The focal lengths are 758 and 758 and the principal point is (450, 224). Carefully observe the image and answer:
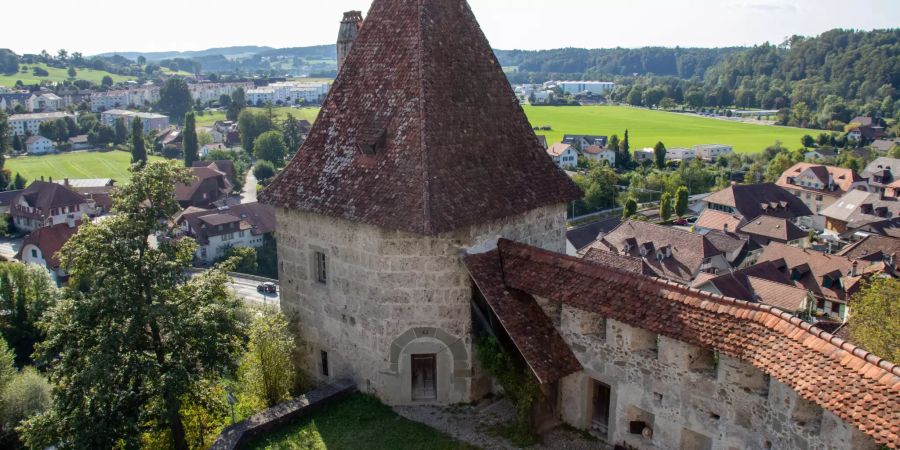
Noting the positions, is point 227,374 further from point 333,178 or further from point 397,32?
point 397,32

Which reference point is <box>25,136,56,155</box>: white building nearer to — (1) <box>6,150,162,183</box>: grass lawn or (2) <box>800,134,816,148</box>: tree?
(1) <box>6,150,162,183</box>: grass lawn

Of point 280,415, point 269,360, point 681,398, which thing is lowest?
point 280,415

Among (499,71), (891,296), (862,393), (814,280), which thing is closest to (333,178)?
(499,71)

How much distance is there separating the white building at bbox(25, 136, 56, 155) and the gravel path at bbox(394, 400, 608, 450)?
155m

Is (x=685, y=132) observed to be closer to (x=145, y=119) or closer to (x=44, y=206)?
(x=145, y=119)

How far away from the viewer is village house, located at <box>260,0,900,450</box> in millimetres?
13352

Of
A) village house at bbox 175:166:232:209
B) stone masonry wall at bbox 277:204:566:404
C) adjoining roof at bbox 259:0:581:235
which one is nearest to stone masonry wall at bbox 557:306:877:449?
stone masonry wall at bbox 277:204:566:404

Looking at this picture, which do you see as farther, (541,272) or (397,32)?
(397,32)

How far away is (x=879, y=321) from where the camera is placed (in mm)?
35656

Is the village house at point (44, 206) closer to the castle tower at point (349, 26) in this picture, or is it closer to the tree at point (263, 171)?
the tree at point (263, 171)

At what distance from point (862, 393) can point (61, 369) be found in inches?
638

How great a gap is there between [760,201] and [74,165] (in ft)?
371

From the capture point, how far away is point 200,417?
20109 mm

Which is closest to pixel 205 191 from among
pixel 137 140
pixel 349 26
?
pixel 137 140
